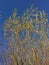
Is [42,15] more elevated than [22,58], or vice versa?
[42,15]

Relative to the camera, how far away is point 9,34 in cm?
1145

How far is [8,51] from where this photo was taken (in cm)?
1141

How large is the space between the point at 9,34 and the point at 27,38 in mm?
400

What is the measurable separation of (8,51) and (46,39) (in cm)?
84

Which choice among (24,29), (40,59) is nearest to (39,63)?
(40,59)

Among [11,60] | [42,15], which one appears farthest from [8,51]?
[42,15]

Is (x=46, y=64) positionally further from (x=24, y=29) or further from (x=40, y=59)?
(x=24, y=29)

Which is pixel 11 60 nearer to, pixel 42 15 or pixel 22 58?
pixel 22 58

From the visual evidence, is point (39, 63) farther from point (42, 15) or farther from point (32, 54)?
point (42, 15)

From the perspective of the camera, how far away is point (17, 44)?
11.4 m

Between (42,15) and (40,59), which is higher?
(42,15)

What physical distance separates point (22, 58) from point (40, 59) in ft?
1.26

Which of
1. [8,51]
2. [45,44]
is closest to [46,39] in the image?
[45,44]

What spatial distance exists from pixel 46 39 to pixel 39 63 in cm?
52
